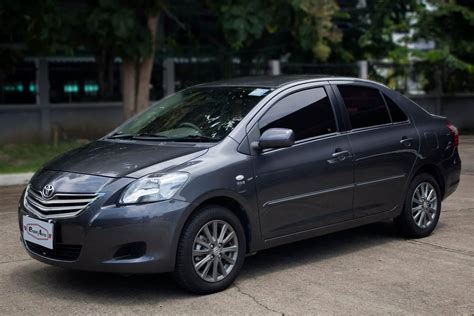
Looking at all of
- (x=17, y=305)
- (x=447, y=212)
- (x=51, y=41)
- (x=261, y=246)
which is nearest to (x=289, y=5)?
(x=51, y=41)

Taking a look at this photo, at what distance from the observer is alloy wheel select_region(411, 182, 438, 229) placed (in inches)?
269

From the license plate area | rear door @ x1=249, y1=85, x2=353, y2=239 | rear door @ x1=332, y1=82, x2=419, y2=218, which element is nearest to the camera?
the license plate area

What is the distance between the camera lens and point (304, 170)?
5719 millimetres

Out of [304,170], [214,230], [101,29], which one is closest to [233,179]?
[214,230]

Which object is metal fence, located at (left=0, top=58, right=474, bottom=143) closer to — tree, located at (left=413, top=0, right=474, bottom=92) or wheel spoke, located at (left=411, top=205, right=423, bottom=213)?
tree, located at (left=413, top=0, right=474, bottom=92)

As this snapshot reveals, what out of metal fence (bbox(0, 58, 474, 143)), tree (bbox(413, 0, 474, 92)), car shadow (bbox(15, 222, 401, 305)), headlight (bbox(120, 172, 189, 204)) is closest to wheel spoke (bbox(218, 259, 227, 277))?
car shadow (bbox(15, 222, 401, 305))

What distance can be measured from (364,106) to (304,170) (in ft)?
4.09

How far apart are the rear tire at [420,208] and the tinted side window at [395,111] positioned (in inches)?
23.9

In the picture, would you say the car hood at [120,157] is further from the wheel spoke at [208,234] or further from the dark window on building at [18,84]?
the dark window on building at [18,84]

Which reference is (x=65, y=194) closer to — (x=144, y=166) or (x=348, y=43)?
(x=144, y=166)

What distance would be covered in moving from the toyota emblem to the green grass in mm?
7154

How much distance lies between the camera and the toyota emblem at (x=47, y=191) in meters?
5.02

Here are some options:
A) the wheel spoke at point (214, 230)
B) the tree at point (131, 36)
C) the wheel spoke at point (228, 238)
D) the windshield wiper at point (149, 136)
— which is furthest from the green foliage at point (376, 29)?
the wheel spoke at point (214, 230)

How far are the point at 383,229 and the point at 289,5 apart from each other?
824 centimetres
